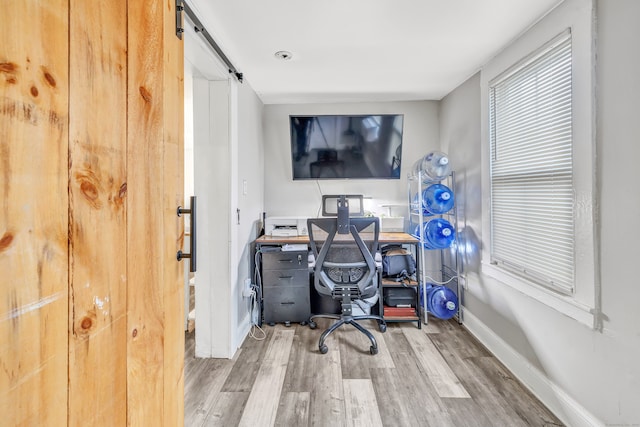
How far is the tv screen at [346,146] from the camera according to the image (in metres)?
3.02

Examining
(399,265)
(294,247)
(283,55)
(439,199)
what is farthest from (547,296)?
(283,55)

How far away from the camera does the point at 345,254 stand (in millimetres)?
2297

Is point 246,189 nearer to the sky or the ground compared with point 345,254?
nearer to the sky

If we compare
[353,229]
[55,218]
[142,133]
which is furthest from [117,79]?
[353,229]

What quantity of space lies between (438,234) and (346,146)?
1.32 m

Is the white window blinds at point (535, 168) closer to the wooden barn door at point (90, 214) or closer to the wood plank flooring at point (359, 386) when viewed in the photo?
the wood plank flooring at point (359, 386)

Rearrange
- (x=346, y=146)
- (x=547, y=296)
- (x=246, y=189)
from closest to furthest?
(x=547, y=296)
(x=246, y=189)
(x=346, y=146)

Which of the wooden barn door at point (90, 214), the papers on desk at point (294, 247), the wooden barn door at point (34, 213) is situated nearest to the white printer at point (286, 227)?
the papers on desk at point (294, 247)

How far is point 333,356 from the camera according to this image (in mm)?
2139

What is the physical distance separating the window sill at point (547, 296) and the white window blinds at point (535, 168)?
2.0 inches

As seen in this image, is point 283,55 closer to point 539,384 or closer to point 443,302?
point 443,302

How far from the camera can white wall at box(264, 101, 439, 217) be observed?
10.6ft

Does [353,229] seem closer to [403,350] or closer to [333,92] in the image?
[403,350]

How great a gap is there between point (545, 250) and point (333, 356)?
160 cm
